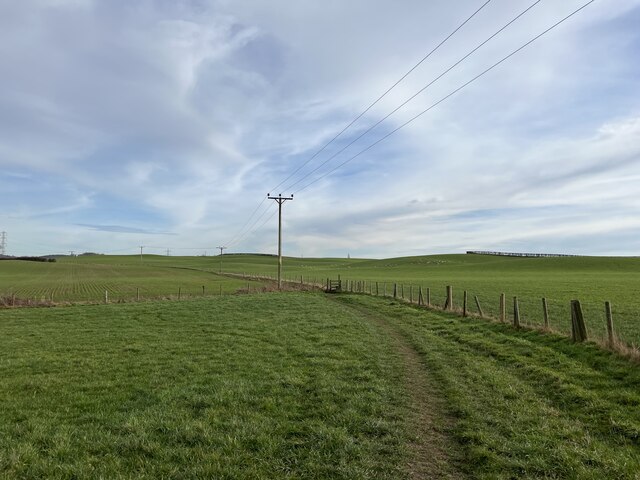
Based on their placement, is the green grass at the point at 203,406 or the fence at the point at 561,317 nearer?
the green grass at the point at 203,406

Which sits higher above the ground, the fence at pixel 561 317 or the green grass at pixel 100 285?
the green grass at pixel 100 285

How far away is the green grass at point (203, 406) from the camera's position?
6.19 meters

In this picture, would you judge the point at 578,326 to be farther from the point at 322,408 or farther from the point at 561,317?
the point at 561,317

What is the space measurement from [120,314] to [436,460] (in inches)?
956

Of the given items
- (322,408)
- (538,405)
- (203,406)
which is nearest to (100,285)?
(203,406)

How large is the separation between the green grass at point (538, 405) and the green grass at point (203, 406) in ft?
4.09

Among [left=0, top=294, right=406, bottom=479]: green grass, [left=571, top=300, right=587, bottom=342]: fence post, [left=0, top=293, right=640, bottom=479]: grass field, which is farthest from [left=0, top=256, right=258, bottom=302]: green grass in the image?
[left=571, top=300, right=587, bottom=342]: fence post

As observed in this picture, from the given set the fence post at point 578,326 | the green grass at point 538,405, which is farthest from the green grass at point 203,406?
the fence post at point 578,326

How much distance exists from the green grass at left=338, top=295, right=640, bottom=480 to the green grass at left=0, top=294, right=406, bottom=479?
1.25 m

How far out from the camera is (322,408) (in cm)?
842

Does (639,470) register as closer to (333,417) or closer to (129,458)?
(333,417)

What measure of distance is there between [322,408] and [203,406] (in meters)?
2.38

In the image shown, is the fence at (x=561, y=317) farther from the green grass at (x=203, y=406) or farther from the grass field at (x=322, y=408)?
the green grass at (x=203, y=406)

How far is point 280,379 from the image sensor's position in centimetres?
1080
